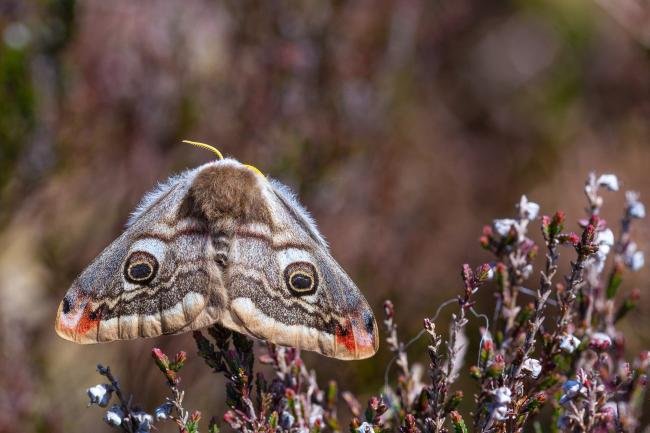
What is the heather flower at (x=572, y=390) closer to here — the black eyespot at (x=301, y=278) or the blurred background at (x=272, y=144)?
the black eyespot at (x=301, y=278)

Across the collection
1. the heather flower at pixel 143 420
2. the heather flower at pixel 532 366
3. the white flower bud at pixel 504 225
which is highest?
the white flower bud at pixel 504 225

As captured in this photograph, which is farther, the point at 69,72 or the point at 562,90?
the point at 562,90

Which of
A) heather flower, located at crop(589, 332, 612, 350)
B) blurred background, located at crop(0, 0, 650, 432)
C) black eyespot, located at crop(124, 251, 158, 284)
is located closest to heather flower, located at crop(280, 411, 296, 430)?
black eyespot, located at crop(124, 251, 158, 284)

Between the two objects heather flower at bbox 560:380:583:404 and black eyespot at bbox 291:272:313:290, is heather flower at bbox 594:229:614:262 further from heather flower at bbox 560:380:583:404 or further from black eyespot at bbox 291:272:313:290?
black eyespot at bbox 291:272:313:290

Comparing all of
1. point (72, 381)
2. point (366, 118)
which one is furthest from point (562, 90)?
point (72, 381)

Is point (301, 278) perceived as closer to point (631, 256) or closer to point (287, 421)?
point (287, 421)

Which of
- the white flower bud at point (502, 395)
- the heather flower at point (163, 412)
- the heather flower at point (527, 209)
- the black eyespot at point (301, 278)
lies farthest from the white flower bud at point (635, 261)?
the heather flower at point (163, 412)

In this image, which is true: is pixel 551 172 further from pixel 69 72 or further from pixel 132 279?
pixel 132 279
